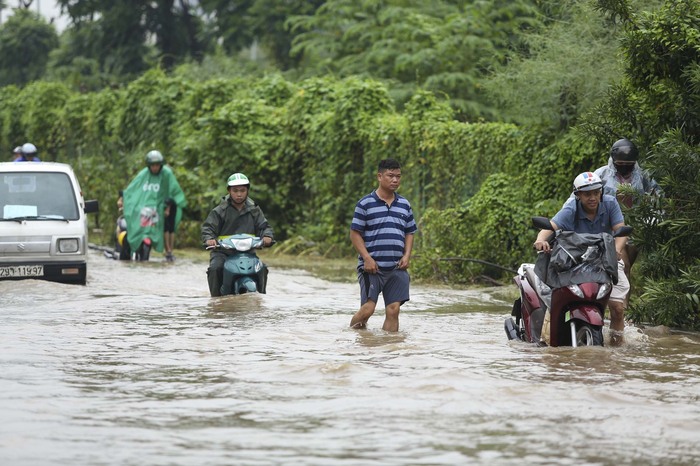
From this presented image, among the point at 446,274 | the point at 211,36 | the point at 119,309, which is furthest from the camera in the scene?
the point at 211,36

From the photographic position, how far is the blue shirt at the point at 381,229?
40.2 feet

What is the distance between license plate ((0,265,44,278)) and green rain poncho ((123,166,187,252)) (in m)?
5.11

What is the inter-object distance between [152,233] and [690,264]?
38.8 ft

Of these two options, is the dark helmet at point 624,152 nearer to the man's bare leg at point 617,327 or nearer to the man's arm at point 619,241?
the man's arm at point 619,241

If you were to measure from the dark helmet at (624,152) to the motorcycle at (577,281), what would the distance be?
205cm

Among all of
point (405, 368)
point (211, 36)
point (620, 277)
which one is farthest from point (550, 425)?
point (211, 36)

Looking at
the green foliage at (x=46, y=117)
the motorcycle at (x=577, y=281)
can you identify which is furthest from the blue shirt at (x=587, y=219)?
the green foliage at (x=46, y=117)

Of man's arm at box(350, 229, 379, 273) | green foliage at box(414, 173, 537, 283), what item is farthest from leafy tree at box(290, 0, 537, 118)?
man's arm at box(350, 229, 379, 273)

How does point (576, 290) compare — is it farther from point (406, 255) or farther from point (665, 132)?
point (665, 132)

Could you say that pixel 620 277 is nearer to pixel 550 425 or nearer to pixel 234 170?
pixel 550 425

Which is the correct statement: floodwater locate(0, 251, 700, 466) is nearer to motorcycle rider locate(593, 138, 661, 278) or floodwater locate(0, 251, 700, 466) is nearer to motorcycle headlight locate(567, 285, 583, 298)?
motorcycle headlight locate(567, 285, 583, 298)

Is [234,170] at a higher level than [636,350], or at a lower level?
higher

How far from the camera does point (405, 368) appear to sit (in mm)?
10258

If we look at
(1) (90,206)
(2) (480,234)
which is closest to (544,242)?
(2) (480,234)
